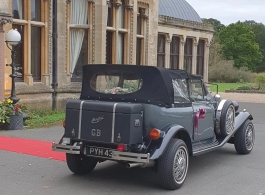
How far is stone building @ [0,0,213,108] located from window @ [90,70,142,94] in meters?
6.49

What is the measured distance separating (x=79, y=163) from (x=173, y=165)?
163 centimetres

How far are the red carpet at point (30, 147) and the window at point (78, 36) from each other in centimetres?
721

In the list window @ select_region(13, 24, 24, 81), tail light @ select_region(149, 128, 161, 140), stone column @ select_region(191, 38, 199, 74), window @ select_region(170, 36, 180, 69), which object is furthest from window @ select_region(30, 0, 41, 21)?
stone column @ select_region(191, 38, 199, 74)

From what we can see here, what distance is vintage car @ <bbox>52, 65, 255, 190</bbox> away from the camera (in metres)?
6.34

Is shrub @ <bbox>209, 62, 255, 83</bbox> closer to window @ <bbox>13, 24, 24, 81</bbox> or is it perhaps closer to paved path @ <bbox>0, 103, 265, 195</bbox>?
window @ <bbox>13, 24, 24, 81</bbox>

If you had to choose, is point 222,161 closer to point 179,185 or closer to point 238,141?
point 238,141

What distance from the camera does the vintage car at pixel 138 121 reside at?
634 cm

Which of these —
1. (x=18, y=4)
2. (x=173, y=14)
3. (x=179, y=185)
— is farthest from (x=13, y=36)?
(x=173, y=14)

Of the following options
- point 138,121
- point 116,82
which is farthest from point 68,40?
point 138,121

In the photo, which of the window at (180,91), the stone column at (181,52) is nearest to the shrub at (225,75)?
the stone column at (181,52)

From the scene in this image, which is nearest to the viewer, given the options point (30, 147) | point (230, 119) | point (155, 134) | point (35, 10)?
point (155, 134)

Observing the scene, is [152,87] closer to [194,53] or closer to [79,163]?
[79,163]

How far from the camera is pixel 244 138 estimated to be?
906 centimetres

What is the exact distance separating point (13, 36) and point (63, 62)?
15.1ft
